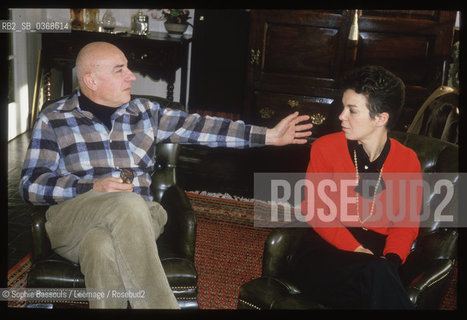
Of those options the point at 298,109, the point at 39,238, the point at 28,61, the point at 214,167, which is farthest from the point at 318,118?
the point at 39,238

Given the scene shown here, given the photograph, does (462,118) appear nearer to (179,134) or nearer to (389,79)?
(389,79)

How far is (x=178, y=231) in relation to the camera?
200cm

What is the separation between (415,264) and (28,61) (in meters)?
3.95

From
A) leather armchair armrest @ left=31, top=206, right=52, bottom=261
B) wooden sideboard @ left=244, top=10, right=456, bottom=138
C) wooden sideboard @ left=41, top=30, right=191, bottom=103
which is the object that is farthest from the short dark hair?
wooden sideboard @ left=41, top=30, right=191, bottom=103

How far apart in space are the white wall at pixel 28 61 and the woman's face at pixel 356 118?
3.15 metres

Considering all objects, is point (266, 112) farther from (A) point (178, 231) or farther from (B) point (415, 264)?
(B) point (415, 264)

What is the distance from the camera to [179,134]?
221 cm

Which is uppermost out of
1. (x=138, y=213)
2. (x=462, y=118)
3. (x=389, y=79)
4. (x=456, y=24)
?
(x=456, y=24)

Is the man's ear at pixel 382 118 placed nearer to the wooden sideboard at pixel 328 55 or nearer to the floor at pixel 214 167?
the floor at pixel 214 167

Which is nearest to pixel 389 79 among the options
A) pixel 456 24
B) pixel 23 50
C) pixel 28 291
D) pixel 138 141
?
pixel 138 141

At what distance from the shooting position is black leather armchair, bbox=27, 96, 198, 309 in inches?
70.3

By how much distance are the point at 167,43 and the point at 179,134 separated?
2.23 meters

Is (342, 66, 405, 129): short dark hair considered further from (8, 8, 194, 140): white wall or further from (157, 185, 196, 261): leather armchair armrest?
(8, 8, 194, 140): white wall

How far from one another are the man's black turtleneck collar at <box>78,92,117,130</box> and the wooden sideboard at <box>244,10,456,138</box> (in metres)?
2.55
